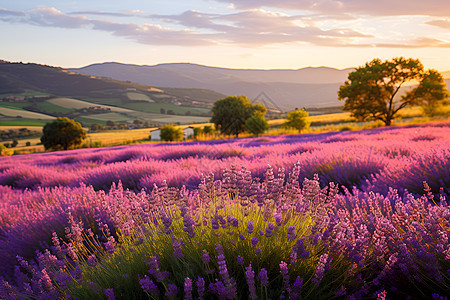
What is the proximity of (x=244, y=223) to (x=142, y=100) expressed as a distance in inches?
7793

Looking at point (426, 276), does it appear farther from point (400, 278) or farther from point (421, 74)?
point (421, 74)

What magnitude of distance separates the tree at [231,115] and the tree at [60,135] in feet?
102

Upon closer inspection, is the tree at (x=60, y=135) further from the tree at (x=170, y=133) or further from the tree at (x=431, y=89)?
the tree at (x=431, y=89)

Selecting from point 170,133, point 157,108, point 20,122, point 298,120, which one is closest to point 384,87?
point 298,120

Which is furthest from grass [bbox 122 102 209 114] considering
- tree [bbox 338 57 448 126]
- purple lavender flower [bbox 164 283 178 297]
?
purple lavender flower [bbox 164 283 178 297]

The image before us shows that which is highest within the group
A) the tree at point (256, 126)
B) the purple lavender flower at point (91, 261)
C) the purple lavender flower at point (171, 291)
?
the purple lavender flower at point (171, 291)

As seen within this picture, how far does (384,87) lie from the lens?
31594mm

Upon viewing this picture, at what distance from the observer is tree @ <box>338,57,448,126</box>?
1194 inches

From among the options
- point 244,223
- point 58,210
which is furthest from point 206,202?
point 58,210

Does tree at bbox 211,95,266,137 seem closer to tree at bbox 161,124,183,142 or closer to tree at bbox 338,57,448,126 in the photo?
tree at bbox 161,124,183,142

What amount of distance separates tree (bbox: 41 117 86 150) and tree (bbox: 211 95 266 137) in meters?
31.1

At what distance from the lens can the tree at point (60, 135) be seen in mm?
58941

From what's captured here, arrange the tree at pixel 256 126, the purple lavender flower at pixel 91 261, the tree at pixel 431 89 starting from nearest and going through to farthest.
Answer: the purple lavender flower at pixel 91 261 → the tree at pixel 431 89 → the tree at pixel 256 126

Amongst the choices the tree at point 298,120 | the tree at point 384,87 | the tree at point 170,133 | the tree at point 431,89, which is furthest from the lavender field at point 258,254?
the tree at point 170,133
